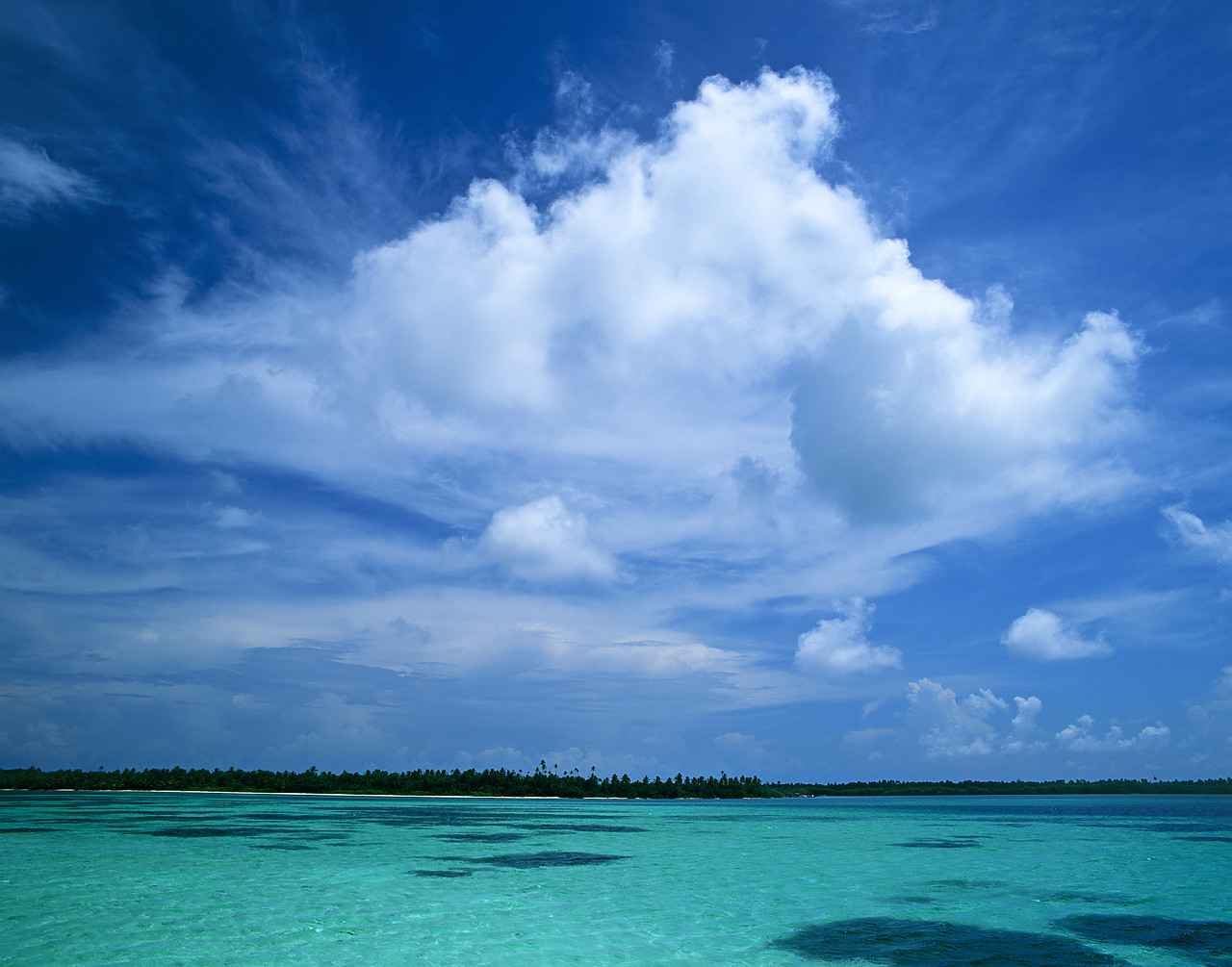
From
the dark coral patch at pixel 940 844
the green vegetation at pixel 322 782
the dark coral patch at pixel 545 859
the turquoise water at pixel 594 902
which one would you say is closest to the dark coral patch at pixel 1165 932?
the turquoise water at pixel 594 902

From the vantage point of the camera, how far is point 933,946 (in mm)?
18094

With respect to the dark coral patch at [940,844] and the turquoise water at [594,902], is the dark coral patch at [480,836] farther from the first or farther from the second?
the dark coral patch at [940,844]

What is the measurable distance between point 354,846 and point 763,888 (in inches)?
884

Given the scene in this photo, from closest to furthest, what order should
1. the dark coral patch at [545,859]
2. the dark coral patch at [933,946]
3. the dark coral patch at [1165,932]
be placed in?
the dark coral patch at [933,946], the dark coral patch at [1165,932], the dark coral patch at [545,859]

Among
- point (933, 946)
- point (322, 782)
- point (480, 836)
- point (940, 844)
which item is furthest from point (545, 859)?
point (322, 782)

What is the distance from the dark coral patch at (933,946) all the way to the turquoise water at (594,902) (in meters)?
0.08

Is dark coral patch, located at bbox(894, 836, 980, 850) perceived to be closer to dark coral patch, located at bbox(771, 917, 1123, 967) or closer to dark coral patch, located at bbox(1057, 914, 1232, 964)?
dark coral patch, located at bbox(1057, 914, 1232, 964)

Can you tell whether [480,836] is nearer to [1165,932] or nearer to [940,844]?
[940,844]

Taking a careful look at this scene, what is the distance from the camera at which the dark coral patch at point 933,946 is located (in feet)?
55.1

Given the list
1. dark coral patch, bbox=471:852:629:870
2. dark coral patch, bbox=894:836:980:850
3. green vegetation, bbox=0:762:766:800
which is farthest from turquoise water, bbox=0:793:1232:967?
green vegetation, bbox=0:762:766:800

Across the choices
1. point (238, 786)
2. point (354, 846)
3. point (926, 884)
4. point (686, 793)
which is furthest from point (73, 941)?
point (686, 793)

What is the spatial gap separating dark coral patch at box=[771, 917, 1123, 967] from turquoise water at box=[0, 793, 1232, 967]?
0.28 feet

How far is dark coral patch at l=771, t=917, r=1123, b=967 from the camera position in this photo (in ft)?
55.1

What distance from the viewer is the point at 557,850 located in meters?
39.9
